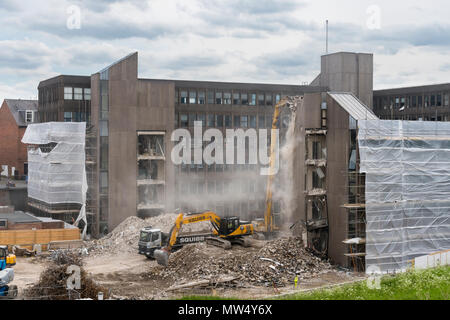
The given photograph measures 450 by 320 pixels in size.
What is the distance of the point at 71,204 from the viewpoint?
49.3 meters

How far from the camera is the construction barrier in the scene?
3984 centimetres

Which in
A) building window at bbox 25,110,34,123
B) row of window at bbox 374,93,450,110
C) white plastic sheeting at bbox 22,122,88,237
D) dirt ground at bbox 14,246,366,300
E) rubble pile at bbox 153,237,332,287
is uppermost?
row of window at bbox 374,93,450,110

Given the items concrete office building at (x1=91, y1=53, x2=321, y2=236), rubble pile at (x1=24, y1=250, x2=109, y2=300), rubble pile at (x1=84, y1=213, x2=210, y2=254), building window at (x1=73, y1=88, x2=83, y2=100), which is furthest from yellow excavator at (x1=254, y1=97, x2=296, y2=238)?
rubble pile at (x1=24, y1=250, x2=109, y2=300)

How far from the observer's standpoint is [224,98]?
5725 centimetres

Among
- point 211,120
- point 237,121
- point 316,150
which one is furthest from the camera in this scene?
point 237,121

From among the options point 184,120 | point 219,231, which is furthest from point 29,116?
point 219,231

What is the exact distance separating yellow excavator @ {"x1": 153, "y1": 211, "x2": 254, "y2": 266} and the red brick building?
41011mm

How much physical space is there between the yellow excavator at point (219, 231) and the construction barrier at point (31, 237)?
9.75m

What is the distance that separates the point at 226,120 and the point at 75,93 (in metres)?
15.4

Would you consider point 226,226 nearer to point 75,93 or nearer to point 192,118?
point 192,118

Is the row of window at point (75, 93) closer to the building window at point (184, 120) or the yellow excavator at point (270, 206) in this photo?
the building window at point (184, 120)

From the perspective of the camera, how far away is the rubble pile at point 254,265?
3152cm

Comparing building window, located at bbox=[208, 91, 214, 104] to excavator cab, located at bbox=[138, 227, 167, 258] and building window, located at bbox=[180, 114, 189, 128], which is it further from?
excavator cab, located at bbox=[138, 227, 167, 258]
